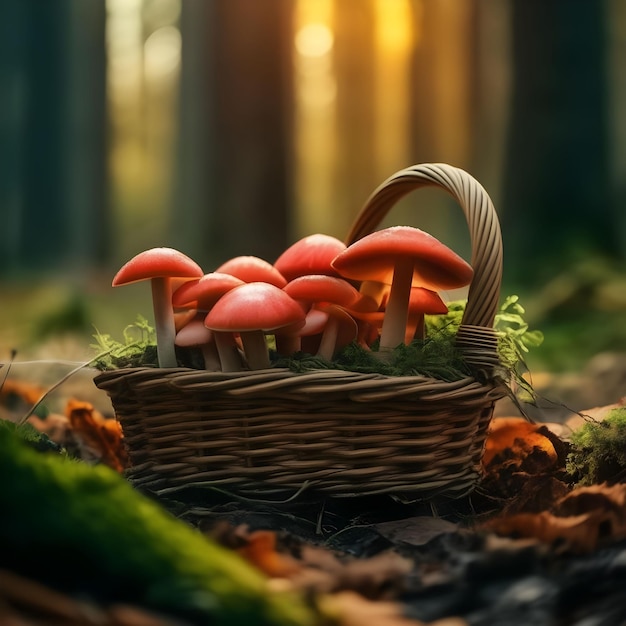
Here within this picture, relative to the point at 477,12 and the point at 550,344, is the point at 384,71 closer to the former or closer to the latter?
the point at 477,12

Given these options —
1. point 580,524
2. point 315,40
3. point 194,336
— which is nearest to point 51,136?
point 315,40

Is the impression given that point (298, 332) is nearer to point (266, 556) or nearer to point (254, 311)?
point (254, 311)

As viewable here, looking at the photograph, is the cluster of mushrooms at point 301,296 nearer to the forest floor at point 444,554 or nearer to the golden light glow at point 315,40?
the forest floor at point 444,554

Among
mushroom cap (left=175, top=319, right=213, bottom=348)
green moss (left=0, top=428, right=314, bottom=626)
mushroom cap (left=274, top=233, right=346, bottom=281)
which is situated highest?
mushroom cap (left=274, top=233, right=346, bottom=281)

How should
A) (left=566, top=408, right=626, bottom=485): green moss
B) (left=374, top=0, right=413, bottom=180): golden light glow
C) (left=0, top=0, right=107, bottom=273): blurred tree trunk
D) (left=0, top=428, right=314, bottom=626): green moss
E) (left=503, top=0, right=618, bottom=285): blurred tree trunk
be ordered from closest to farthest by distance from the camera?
(left=0, top=428, right=314, bottom=626): green moss → (left=566, top=408, right=626, bottom=485): green moss → (left=503, top=0, right=618, bottom=285): blurred tree trunk → (left=0, top=0, right=107, bottom=273): blurred tree trunk → (left=374, top=0, right=413, bottom=180): golden light glow

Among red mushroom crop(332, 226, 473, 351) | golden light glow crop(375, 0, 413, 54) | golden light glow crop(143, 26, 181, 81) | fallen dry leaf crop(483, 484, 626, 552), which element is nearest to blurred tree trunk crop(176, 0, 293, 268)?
red mushroom crop(332, 226, 473, 351)

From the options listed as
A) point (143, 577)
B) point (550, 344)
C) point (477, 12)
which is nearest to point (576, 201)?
point (550, 344)

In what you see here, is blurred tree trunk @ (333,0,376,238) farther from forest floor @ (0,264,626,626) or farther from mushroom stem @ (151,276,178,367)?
forest floor @ (0,264,626,626)
